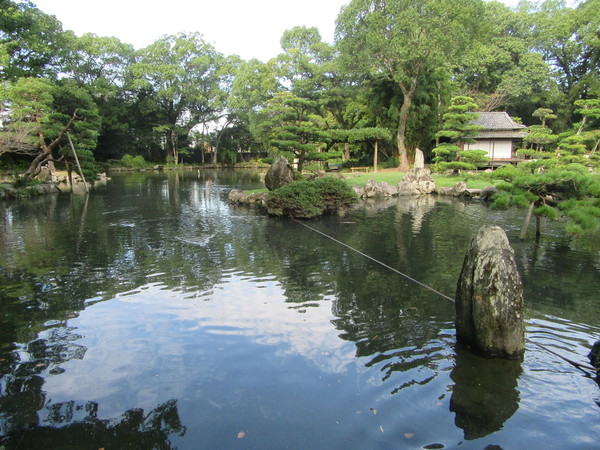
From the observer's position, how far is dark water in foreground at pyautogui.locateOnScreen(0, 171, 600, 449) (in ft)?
12.3

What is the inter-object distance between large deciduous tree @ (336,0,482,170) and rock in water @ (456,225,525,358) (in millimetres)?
26044

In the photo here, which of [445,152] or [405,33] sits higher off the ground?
[405,33]

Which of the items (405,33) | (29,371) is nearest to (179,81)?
(405,33)

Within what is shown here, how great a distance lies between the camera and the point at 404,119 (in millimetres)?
31984

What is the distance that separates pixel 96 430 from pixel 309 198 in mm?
12153

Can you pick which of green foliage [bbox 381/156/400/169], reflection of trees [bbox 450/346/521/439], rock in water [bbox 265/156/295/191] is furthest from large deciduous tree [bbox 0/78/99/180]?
reflection of trees [bbox 450/346/521/439]

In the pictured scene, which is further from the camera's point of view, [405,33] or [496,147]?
[496,147]

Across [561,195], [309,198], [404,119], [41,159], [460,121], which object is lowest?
[309,198]

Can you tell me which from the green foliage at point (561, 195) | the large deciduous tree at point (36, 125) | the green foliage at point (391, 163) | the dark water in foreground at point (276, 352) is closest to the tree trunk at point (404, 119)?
the green foliage at point (391, 163)

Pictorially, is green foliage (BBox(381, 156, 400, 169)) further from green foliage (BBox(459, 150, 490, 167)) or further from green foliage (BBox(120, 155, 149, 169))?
green foliage (BBox(120, 155, 149, 169))

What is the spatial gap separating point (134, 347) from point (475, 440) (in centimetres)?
419

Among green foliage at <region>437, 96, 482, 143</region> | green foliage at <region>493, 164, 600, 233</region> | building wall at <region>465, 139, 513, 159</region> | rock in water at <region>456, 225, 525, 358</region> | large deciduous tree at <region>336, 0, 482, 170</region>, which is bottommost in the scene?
rock in water at <region>456, 225, 525, 358</region>

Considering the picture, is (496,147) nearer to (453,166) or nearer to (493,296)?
(453,166)

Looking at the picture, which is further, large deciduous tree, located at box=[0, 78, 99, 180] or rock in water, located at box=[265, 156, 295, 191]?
large deciduous tree, located at box=[0, 78, 99, 180]
